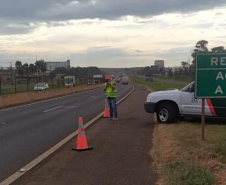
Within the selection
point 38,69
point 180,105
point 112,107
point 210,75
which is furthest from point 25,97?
point 38,69

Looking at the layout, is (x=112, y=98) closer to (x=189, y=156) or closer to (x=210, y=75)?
(x=210, y=75)

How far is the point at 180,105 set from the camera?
12.4 m

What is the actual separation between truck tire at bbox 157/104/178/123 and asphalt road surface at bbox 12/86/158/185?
147 cm

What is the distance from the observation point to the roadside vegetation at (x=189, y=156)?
5738mm

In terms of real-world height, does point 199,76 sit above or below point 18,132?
above

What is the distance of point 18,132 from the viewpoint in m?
12.3

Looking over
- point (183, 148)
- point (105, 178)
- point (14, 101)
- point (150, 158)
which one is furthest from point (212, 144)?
→ point (14, 101)

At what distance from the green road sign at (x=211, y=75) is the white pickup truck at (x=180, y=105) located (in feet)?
9.14

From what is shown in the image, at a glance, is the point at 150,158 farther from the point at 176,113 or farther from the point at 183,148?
the point at 176,113

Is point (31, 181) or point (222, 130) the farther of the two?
point (222, 130)

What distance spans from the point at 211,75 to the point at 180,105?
141 inches

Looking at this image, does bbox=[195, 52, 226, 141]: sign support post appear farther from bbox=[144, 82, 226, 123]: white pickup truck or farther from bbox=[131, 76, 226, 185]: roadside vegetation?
bbox=[144, 82, 226, 123]: white pickup truck

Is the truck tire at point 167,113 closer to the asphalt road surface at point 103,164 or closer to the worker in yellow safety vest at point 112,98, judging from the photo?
the asphalt road surface at point 103,164

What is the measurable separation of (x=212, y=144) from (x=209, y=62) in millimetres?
1920
